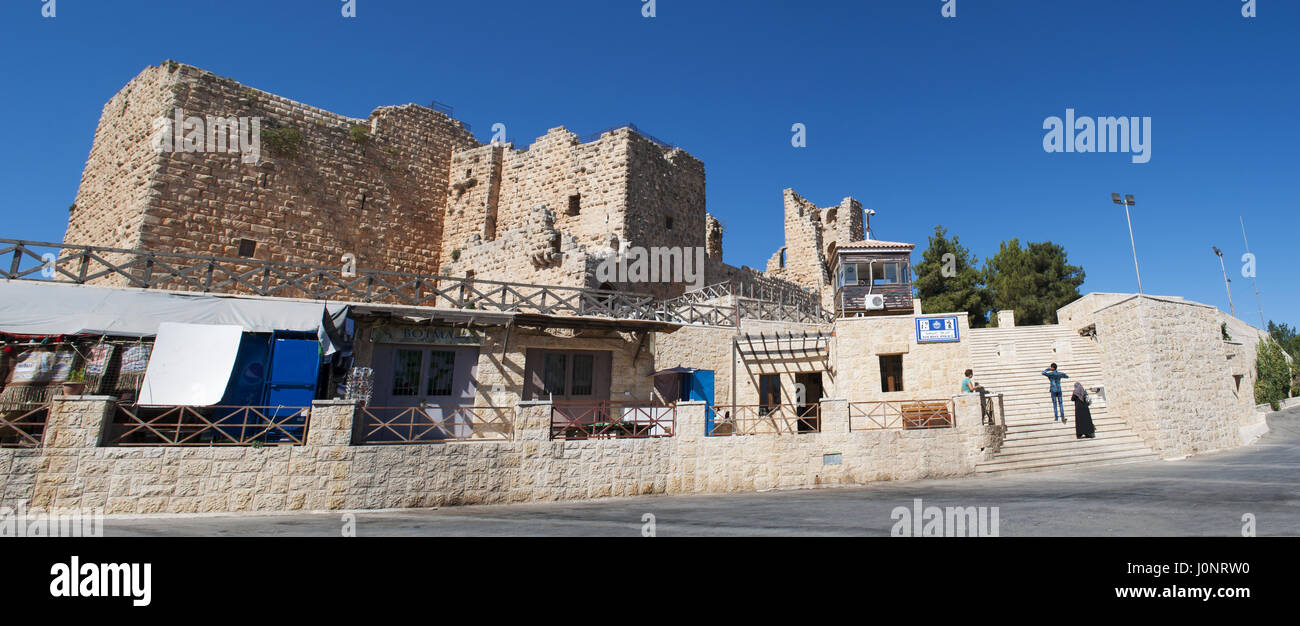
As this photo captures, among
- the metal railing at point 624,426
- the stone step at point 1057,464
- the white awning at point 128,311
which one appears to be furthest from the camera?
the stone step at point 1057,464

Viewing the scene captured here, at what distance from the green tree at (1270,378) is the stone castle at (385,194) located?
55.2ft

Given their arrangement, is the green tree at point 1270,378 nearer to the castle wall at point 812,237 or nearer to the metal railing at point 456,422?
the castle wall at point 812,237

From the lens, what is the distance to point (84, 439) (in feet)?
25.2

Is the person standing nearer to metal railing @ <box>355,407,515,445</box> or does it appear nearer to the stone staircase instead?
the stone staircase

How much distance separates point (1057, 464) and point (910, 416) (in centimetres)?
288

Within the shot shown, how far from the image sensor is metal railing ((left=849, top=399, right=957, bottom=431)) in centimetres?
1174

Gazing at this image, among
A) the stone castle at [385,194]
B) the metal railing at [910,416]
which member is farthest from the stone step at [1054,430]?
the stone castle at [385,194]

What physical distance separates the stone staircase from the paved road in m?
1.26

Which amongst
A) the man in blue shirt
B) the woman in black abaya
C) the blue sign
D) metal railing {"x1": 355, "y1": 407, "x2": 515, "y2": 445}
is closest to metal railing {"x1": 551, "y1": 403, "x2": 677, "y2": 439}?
metal railing {"x1": 355, "y1": 407, "x2": 515, "y2": 445}

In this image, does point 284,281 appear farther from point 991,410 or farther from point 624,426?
point 991,410

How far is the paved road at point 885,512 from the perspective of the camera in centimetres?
625

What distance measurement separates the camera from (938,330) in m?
14.3

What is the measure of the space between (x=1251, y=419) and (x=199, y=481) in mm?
24641

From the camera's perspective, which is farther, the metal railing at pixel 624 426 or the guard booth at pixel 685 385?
the guard booth at pixel 685 385
